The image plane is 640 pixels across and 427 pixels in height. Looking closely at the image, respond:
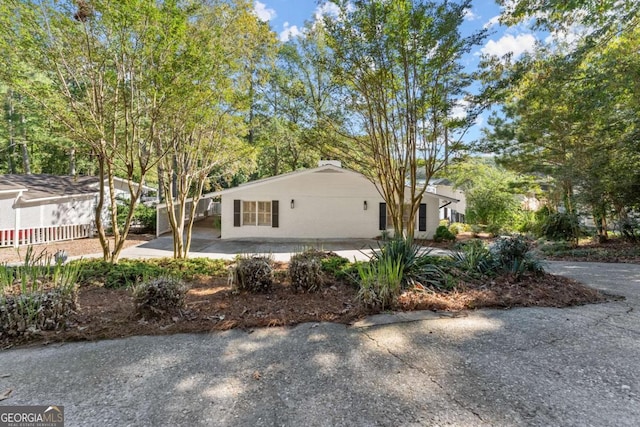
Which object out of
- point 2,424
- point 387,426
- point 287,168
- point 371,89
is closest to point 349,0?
point 371,89

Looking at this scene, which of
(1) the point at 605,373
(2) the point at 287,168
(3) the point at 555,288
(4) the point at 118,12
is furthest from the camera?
(2) the point at 287,168

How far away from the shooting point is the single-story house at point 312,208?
13.7m

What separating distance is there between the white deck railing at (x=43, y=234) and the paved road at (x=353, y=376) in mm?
11890

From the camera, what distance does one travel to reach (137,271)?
18.2ft

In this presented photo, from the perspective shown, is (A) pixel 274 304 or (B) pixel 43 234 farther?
(B) pixel 43 234

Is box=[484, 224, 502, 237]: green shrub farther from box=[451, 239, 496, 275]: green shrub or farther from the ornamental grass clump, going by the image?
the ornamental grass clump

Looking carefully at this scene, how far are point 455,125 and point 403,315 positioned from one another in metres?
5.02

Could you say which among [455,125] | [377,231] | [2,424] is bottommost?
[2,424]

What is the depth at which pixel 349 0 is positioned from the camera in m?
6.17

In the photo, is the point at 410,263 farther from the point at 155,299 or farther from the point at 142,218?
the point at 142,218

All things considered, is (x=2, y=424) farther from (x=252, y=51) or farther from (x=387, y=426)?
(x=252, y=51)

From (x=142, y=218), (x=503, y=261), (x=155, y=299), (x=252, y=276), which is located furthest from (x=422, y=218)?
(x=142, y=218)

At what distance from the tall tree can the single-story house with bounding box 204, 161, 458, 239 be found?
6.01 meters

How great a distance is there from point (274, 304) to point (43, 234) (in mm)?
12913
